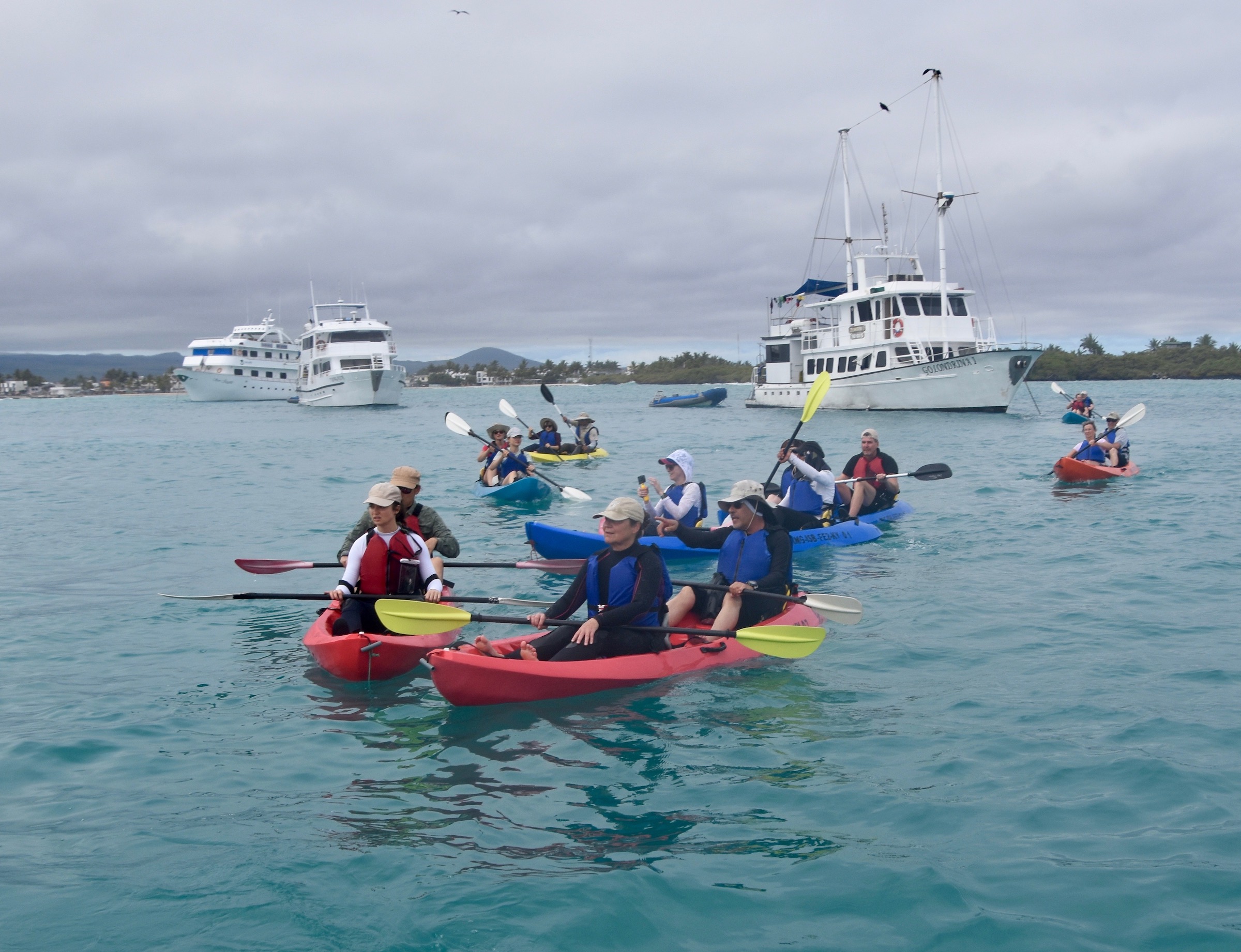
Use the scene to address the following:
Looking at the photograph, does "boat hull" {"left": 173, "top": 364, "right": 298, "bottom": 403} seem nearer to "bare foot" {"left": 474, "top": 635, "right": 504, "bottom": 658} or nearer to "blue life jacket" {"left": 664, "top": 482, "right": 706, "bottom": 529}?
"blue life jacket" {"left": 664, "top": 482, "right": 706, "bottom": 529}

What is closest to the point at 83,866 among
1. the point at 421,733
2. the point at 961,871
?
the point at 421,733

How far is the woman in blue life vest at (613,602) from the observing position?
23.1 ft

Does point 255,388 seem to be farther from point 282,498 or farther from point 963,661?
point 963,661

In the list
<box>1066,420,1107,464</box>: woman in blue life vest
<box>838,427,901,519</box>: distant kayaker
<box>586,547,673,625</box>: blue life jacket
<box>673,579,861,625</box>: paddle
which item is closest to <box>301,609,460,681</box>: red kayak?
<box>586,547,673,625</box>: blue life jacket

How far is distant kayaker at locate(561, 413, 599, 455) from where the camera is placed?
2458cm

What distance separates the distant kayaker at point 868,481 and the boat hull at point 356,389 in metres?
47.4

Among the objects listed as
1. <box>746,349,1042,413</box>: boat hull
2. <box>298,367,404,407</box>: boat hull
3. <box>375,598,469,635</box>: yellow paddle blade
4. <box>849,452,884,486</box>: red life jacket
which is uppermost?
<box>298,367,404,407</box>: boat hull

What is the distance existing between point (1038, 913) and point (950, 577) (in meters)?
7.33

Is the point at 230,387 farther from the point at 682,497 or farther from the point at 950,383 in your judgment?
the point at 682,497

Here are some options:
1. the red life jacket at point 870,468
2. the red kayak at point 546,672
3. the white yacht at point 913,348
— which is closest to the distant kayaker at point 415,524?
the red kayak at point 546,672

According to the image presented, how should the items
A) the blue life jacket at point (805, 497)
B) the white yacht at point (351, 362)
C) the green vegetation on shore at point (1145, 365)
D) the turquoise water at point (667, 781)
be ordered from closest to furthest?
the turquoise water at point (667, 781), the blue life jacket at point (805, 497), the white yacht at point (351, 362), the green vegetation on shore at point (1145, 365)

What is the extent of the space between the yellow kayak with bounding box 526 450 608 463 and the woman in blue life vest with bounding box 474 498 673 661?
15.3 metres

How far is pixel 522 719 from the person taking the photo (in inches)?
264

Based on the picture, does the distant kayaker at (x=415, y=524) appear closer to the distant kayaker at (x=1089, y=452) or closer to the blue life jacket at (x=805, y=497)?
the blue life jacket at (x=805, y=497)
